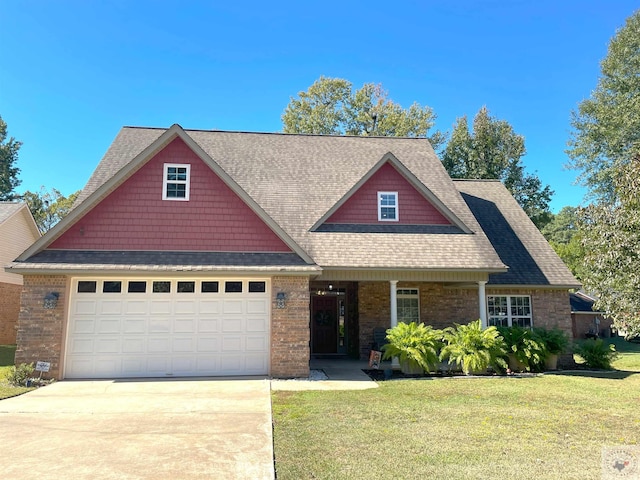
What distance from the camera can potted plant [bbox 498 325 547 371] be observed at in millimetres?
12391

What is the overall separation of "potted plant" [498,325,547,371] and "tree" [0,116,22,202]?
152ft

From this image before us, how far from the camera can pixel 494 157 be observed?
3506cm

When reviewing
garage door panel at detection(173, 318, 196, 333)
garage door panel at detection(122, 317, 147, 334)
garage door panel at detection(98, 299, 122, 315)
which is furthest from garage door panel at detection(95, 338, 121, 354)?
garage door panel at detection(173, 318, 196, 333)

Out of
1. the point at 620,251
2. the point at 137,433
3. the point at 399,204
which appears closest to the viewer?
the point at 137,433

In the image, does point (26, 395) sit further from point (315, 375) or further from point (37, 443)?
point (315, 375)

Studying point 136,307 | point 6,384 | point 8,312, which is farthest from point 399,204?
point 8,312

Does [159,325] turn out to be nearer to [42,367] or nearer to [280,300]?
[42,367]

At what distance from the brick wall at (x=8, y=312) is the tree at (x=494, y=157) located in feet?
97.8

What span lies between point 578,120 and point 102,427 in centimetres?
3164

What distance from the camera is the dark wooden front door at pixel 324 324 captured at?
54.4 ft

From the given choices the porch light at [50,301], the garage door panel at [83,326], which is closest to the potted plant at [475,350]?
the garage door panel at [83,326]

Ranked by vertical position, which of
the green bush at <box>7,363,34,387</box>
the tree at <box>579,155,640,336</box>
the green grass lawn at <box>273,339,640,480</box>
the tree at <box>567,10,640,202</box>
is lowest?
the green grass lawn at <box>273,339,640,480</box>

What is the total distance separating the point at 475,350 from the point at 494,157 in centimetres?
2691

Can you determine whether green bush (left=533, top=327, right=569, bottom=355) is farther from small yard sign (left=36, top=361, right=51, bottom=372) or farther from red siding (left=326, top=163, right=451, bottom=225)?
small yard sign (left=36, top=361, right=51, bottom=372)
